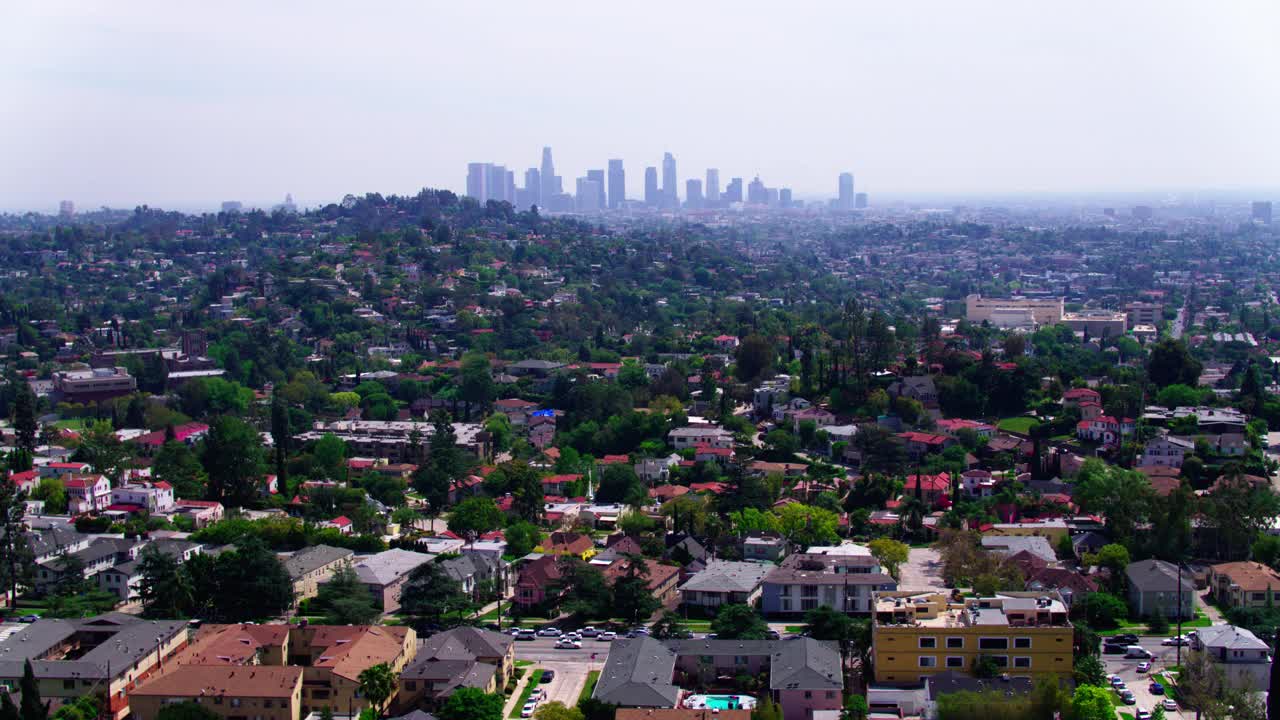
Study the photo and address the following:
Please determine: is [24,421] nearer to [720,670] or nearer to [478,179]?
[720,670]

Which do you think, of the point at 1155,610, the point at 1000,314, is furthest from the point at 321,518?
the point at 1000,314

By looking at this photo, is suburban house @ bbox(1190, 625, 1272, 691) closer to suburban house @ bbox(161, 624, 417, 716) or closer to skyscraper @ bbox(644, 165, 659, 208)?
suburban house @ bbox(161, 624, 417, 716)

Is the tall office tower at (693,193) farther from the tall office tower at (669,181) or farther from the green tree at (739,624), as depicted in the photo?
the green tree at (739,624)

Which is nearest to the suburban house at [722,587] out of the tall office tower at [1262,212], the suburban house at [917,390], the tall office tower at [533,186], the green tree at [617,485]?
the green tree at [617,485]

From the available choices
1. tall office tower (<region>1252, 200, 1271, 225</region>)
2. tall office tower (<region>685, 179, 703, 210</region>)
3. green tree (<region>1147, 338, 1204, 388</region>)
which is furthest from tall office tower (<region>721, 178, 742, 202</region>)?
green tree (<region>1147, 338, 1204, 388</region>)

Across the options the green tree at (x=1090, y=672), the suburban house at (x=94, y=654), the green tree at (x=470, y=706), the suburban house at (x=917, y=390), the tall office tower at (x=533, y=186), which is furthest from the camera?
the tall office tower at (x=533, y=186)

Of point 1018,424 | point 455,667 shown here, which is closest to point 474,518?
point 455,667
